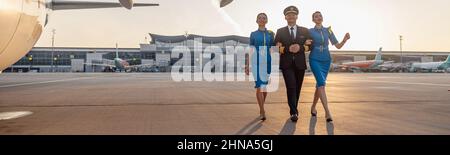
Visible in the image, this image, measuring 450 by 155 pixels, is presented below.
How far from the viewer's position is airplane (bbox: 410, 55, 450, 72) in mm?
79525

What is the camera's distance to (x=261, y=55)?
641cm

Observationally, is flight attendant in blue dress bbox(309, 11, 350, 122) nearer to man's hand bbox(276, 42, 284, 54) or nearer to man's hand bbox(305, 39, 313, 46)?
man's hand bbox(305, 39, 313, 46)

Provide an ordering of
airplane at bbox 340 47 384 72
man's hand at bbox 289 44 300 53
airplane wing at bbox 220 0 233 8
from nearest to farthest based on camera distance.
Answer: man's hand at bbox 289 44 300 53, airplane wing at bbox 220 0 233 8, airplane at bbox 340 47 384 72

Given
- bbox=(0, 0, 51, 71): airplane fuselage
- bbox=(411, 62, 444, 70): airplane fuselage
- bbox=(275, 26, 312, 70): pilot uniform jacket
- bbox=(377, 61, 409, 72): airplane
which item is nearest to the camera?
bbox=(0, 0, 51, 71): airplane fuselage

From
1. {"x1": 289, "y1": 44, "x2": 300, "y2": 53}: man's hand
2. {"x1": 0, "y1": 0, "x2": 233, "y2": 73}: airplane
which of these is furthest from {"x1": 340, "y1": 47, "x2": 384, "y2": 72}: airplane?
{"x1": 289, "y1": 44, "x2": 300, "y2": 53}: man's hand

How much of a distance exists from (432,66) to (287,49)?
87.3 metres

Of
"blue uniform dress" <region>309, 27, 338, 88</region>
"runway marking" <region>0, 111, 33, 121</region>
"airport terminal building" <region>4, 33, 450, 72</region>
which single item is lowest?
"runway marking" <region>0, 111, 33, 121</region>

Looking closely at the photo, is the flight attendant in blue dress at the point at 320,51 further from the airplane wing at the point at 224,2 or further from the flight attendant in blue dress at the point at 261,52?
the airplane wing at the point at 224,2

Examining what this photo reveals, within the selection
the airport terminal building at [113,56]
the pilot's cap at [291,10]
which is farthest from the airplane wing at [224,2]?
the airport terminal building at [113,56]

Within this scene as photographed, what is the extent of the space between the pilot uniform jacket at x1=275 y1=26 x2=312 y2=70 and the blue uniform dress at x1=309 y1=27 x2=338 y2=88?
0.93 ft

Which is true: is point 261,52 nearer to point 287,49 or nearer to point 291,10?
point 287,49

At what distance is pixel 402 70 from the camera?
8556 cm
